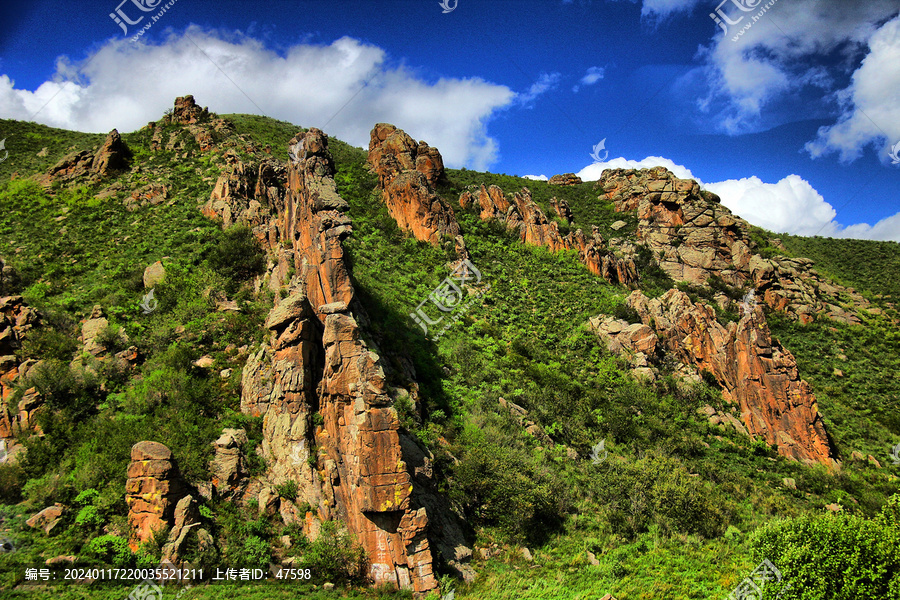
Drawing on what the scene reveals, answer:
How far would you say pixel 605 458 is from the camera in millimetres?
27219

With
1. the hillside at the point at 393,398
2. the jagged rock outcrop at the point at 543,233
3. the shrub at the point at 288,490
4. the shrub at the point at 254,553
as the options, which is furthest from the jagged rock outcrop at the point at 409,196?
the shrub at the point at 254,553

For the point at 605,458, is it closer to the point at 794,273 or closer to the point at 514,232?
the point at 514,232

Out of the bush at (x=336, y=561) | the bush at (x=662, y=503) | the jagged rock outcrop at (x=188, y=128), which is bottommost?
the bush at (x=662, y=503)

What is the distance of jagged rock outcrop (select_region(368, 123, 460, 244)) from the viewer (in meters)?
Result: 44.7

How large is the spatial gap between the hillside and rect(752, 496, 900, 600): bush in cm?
9

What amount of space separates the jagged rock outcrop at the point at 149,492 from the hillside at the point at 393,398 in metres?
0.08

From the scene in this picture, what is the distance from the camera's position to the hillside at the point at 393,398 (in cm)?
1507

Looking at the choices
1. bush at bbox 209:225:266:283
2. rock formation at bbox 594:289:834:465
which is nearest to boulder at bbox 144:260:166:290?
bush at bbox 209:225:266:283

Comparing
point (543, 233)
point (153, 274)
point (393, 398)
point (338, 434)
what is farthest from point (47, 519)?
point (543, 233)

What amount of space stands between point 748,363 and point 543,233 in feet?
89.8

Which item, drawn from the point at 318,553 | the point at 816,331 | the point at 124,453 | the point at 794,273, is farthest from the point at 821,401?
the point at 124,453

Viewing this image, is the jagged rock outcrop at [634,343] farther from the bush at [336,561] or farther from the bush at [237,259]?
the bush at [237,259]

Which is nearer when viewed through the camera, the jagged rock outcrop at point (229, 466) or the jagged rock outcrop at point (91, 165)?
the jagged rock outcrop at point (229, 466)

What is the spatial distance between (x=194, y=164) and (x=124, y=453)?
39.0 meters
